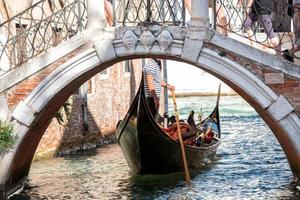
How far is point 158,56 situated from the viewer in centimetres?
652

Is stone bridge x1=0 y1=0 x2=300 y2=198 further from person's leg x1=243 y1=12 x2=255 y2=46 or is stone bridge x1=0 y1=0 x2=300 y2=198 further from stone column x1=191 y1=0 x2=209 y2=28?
person's leg x1=243 y1=12 x2=255 y2=46

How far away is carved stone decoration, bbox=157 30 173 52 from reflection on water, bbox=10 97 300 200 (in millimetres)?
1947

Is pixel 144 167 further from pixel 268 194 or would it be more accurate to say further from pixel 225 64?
pixel 225 64

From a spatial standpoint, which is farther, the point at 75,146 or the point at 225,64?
the point at 75,146

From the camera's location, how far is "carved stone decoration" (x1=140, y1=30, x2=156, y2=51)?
625cm

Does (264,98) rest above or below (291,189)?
above

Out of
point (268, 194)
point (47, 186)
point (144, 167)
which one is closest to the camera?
Result: point (268, 194)

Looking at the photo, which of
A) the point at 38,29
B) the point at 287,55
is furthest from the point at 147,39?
the point at 287,55

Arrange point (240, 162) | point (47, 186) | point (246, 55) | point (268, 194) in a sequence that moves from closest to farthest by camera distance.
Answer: point (246, 55)
point (268, 194)
point (47, 186)
point (240, 162)

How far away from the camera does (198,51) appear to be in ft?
20.3

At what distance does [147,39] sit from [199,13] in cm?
47

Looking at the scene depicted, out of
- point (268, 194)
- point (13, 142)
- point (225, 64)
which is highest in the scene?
point (225, 64)

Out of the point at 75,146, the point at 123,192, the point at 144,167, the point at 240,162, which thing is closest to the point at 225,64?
the point at 123,192

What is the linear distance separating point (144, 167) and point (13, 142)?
2.67 m
